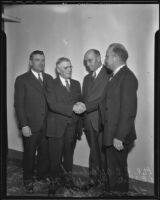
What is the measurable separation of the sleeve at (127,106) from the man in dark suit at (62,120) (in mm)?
258

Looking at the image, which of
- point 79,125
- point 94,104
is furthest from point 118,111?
point 79,125

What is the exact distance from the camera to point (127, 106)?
1.80 metres

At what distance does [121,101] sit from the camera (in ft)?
5.90

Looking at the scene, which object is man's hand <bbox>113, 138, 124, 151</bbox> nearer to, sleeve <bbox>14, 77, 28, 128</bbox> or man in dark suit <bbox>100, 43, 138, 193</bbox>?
man in dark suit <bbox>100, 43, 138, 193</bbox>

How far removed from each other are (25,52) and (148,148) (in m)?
0.98

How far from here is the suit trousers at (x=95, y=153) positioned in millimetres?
1837

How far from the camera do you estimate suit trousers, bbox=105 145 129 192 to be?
182cm

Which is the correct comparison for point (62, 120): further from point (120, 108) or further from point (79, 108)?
point (120, 108)

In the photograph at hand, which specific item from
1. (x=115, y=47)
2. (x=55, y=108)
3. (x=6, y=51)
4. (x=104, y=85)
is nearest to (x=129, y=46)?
(x=115, y=47)

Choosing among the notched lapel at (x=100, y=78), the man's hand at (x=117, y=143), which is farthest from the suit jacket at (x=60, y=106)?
the man's hand at (x=117, y=143)

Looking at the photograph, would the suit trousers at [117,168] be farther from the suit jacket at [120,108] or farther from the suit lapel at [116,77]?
the suit lapel at [116,77]

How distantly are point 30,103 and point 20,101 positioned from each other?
6 centimetres

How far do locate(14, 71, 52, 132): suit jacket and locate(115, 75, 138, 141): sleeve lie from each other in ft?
1.53

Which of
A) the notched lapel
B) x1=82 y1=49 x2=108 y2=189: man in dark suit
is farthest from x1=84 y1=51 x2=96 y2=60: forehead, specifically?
the notched lapel
